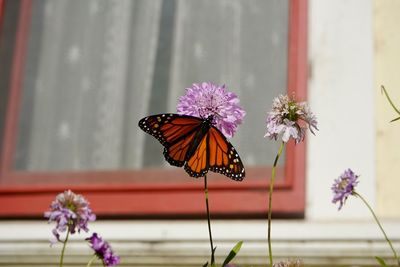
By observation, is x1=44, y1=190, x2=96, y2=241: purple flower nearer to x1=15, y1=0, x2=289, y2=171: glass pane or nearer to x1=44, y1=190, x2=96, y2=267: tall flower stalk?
x1=44, y1=190, x2=96, y2=267: tall flower stalk

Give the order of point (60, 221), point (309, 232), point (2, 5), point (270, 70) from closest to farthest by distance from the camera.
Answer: point (60, 221) < point (309, 232) < point (270, 70) < point (2, 5)

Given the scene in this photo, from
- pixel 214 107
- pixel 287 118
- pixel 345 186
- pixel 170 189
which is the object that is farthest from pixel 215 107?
pixel 170 189

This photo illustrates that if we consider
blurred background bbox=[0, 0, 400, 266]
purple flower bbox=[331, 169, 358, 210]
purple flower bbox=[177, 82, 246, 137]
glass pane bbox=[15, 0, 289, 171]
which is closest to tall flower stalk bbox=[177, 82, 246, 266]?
purple flower bbox=[177, 82, 246, 137]

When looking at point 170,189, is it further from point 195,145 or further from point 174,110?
point 195,145

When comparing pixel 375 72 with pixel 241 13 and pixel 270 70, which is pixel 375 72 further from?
pixel 241 13

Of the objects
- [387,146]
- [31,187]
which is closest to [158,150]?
[31,187]

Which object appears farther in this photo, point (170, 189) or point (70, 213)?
point (170, 189)
